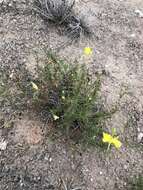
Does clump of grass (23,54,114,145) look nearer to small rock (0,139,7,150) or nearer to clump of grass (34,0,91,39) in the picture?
small rock (0,139,7,150)

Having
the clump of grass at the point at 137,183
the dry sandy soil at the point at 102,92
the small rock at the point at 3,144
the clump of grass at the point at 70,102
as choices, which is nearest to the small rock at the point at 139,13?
the dry sandy soil at the point at 102,92

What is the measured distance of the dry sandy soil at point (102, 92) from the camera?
94.5 inches

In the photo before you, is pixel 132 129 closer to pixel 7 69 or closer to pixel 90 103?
pixel 90 103

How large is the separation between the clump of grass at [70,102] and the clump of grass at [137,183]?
13.8 inches

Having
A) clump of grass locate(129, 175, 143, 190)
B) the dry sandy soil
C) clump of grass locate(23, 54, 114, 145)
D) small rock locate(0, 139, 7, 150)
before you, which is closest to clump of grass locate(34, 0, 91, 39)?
the dry sandy soil

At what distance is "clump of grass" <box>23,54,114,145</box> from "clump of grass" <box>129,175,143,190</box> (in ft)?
1.15

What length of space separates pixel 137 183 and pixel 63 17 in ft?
5.50

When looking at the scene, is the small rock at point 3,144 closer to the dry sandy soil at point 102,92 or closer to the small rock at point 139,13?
the dry sandy soil at point 102,92

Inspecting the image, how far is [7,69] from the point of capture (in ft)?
9.46

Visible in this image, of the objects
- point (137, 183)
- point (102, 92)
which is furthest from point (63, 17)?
point (137, 183)

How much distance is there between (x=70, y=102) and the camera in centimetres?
241

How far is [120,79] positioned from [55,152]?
96cm

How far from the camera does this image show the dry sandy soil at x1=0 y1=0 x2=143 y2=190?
2.40 meters

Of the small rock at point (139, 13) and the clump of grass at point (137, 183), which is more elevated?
the small rock at point (139, 13)
